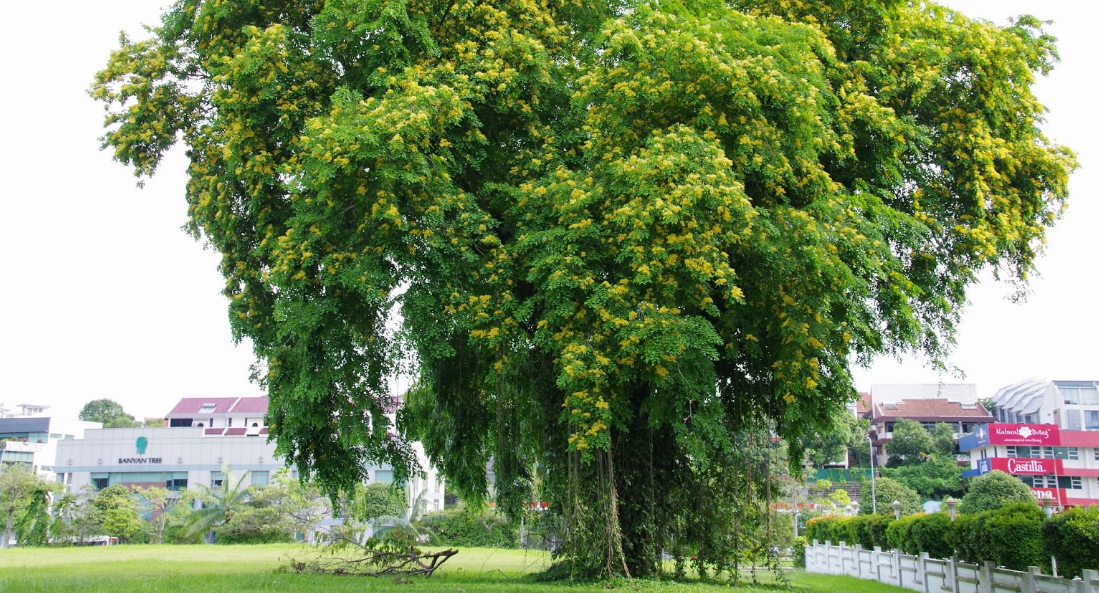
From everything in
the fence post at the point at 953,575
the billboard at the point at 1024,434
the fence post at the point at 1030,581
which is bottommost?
the fence post at the point at 953,575

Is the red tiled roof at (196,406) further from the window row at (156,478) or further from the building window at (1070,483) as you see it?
the building window at (1070,483)

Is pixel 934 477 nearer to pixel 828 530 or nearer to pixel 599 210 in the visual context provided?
pixel 828 530

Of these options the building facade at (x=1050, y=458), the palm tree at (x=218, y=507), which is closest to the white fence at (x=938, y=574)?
the palm tree at (x=218, y=507)

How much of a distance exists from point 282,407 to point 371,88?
488 cm

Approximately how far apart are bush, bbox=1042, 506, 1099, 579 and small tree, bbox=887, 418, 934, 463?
61.0 m

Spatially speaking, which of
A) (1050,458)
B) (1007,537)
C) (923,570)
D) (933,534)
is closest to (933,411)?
(1050,458)

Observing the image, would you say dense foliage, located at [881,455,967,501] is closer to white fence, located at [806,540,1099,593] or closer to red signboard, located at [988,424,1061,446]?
red signboard, located at [988,424,1061,446]

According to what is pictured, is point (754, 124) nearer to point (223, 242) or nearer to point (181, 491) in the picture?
point (223, 242)

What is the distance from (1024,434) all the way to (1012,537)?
179 ft

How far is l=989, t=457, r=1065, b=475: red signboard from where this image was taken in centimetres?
5969

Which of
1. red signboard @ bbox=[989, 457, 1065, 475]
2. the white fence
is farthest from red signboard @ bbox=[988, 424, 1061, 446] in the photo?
the white fence

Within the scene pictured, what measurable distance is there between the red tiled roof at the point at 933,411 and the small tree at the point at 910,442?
256 inches

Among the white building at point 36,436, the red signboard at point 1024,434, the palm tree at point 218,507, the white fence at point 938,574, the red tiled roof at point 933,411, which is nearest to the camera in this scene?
the white fence at point 938,574

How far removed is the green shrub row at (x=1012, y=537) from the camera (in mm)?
11469
